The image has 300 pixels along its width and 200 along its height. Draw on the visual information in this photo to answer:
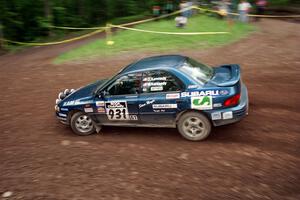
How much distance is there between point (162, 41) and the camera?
16.7 m

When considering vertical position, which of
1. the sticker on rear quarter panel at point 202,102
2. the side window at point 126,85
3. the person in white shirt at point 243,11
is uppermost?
the person in white shirt at point 243,11

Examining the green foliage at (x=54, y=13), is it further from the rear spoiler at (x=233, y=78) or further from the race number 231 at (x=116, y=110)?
the rear spoiler at (x=233, y=78)

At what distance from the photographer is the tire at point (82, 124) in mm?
8227

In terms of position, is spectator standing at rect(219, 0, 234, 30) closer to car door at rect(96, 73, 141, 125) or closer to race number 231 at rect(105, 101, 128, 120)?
car door at rect(96, 73, 141, 125)

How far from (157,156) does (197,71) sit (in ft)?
6.33

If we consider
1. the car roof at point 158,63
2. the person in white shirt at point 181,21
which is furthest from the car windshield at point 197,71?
the person in white shirt at point 181,21

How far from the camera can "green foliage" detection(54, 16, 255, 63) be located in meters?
15.9

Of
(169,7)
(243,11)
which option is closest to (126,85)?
(243,11)

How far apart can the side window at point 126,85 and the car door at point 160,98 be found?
0.14 metres

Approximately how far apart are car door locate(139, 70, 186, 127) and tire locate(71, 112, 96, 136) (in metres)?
1.27

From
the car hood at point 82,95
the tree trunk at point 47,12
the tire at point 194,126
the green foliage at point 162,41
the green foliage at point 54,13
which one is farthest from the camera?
the green foliage at point 54,13

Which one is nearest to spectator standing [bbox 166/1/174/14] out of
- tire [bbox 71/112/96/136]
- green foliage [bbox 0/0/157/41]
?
green foliage [bbox 0/0/157/41]

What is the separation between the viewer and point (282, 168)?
20.2 ft

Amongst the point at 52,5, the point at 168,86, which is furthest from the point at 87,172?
the point at 52,5
